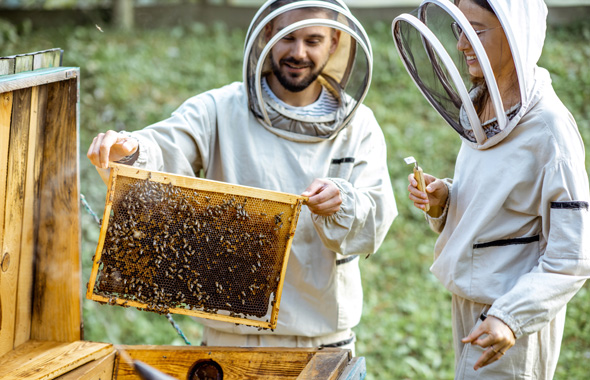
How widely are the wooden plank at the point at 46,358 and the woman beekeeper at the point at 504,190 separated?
1.54m

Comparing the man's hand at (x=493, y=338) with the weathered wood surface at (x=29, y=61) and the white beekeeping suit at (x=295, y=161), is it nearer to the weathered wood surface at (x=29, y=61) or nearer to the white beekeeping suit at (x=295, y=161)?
the white beekeeping suit at (x=295, y=161)

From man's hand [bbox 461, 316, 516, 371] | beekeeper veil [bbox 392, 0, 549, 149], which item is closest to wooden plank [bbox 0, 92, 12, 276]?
beekeeper veil [bbox 392, 0, 549, 149]

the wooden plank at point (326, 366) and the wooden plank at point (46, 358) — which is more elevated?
the wooden plank at point (326, 366)

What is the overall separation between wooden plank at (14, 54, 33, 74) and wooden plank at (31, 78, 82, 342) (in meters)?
0.18

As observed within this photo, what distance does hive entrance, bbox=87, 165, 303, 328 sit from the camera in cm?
248

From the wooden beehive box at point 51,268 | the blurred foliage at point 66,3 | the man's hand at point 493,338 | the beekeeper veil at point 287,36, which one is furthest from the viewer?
the blurred foliage at point 66,3

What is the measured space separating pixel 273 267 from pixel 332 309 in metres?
0.49

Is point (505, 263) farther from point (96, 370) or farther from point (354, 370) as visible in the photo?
point (96, 370)

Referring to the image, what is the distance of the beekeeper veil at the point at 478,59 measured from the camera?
2.20 meters

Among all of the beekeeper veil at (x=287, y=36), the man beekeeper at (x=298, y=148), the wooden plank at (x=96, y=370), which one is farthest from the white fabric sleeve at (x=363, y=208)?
the wooden plank at (x=96, y=370)

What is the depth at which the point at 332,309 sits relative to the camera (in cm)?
289

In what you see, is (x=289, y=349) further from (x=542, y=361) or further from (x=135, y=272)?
(x=542, y=361)

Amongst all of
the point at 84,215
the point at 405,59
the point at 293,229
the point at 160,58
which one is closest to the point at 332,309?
the point at 293,229

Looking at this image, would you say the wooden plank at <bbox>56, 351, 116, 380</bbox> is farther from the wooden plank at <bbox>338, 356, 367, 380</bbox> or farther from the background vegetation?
the background vegetation
